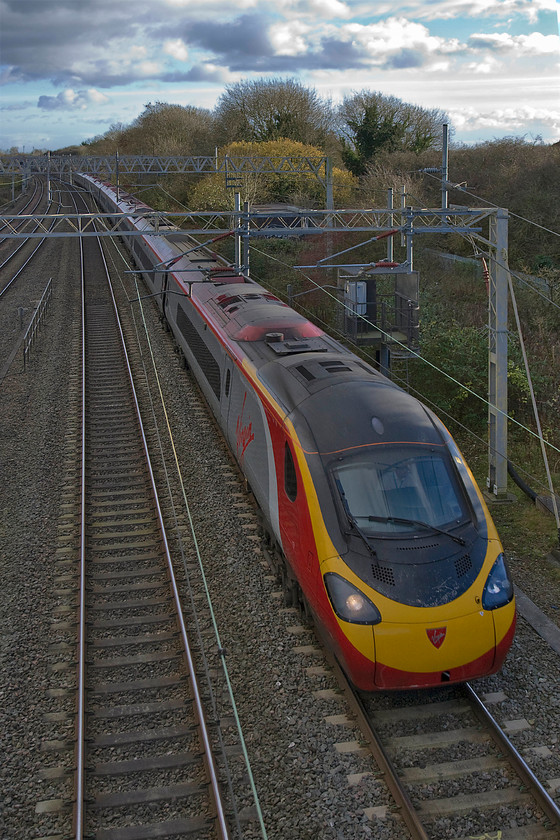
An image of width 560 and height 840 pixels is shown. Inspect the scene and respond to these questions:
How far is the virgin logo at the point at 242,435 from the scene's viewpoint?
429 inches

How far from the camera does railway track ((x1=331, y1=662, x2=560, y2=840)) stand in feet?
20.5

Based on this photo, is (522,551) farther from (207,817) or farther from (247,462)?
(207,817)

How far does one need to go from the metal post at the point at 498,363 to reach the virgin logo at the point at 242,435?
4456 millimetres

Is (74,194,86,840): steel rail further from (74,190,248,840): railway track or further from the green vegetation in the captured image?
the green vegetation

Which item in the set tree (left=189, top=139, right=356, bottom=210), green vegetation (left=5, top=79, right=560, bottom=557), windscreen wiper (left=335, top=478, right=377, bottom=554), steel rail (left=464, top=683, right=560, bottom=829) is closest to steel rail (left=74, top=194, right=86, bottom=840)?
windscreen wiper (left=335, top=478, right=377, bottom=554)

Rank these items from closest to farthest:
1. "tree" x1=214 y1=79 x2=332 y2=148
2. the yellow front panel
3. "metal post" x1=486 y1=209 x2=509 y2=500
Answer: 1. the yellow front panel
2. "metal post" x1=486 y1=209 x2=509 y2=500
3. "tree" x1=214 y1=79 x2=332 y2=148

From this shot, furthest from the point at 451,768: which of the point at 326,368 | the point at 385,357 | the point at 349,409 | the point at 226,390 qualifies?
the point at 385,357

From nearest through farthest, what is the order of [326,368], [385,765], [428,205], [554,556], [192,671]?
[385,765] < [192,671] < [326,368] < [554,556] < [428,205]

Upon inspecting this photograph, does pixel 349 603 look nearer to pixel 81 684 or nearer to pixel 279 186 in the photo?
pixel 81 684

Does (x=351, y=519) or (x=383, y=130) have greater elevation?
(x=383, y=130)

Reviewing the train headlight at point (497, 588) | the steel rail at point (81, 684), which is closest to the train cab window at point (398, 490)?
the train headlight at point (497, 588)

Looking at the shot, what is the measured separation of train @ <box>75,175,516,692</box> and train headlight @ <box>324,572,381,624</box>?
10 mm

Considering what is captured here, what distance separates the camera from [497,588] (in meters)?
7.57

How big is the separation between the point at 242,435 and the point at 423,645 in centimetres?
510
